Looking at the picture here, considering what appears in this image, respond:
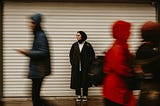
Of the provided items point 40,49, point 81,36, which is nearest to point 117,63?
point 40,49

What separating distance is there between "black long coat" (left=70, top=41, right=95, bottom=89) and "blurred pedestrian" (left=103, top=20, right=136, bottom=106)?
5.20m

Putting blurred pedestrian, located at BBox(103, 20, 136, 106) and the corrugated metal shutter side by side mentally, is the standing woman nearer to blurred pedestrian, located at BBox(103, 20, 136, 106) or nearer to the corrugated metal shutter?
the corrugated metal shutter

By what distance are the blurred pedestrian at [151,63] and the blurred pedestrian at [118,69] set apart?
1.25ft

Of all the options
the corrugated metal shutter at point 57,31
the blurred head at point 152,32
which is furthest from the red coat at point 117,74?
the corrugated metal shutter at point 57,31

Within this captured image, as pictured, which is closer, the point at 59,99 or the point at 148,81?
the point at 148,81

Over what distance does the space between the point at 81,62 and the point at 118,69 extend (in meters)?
5.48

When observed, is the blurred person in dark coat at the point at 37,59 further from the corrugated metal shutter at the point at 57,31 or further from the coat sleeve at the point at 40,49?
the corrugated metal shutter at the point at 57,31

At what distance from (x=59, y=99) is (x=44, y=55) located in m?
4.83

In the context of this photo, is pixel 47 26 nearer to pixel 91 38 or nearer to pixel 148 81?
pixel 91 38

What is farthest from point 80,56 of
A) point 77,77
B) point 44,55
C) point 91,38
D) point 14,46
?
point 44,55

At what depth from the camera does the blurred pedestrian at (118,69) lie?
5.05 metres

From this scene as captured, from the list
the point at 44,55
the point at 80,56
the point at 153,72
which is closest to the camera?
the point at 153,72

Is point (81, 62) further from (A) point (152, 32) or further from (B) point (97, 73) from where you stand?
(A) point (152, 32)

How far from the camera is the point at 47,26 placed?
1150 centimetres
